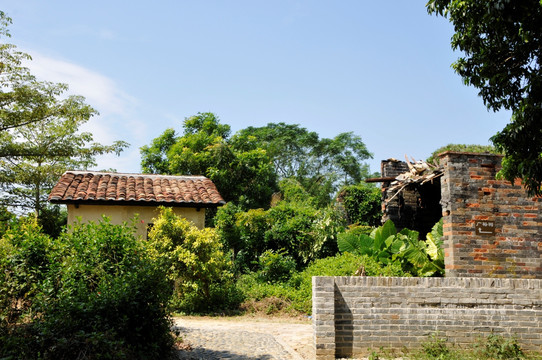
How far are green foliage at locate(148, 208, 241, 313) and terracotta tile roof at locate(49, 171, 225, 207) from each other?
1441mm

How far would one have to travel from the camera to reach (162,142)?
90.4 ft

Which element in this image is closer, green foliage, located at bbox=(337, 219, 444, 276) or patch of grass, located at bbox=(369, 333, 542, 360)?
patch of grass, located at bbox=(369, 333, 542, 360)

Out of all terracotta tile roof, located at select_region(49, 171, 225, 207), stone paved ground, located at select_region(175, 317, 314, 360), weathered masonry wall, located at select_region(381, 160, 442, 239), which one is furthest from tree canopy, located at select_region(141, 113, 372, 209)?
stone paved ground, located at select_region(175, 317, 314, 360)

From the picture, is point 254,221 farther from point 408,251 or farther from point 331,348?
point 331,348

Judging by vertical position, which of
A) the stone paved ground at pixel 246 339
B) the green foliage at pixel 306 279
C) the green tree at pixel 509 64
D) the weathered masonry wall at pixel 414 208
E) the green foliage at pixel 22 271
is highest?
the green tree at pixel 509 64


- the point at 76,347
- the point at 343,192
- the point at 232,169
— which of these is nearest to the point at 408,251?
the point at 76,347

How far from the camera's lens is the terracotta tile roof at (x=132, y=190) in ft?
42.2

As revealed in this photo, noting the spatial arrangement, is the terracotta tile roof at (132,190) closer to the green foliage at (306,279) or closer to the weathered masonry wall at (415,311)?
the green foliage at (306,279)

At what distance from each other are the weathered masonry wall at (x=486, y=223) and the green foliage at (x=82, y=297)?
213 inches

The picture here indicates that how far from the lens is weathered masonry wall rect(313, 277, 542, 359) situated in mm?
7152

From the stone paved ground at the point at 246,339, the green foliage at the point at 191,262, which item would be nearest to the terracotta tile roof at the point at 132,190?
the green foliage at the point at 191,262

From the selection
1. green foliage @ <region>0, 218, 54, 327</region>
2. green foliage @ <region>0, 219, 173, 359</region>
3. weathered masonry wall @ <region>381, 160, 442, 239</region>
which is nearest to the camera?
green foliage @ <region>0, 219, 173, 359</region>

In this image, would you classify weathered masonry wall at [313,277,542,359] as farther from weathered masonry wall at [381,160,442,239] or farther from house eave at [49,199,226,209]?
house eave at [49,199,226,209]

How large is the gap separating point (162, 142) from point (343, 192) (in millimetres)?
13303
